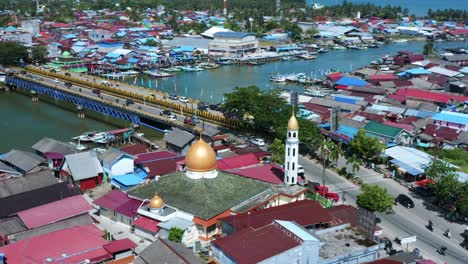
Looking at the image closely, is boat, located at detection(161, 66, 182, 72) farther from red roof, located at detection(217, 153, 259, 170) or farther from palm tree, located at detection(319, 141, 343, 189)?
red roof, located at detection(217, 153, 259, 170)

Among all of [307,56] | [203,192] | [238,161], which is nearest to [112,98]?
[238,161]

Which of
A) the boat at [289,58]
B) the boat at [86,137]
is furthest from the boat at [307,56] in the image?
the boat at [86,137]

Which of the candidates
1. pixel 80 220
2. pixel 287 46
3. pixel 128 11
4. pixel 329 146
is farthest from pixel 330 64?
pixel 128 11

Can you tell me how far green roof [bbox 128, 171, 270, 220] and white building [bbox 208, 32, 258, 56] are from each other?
46197mm

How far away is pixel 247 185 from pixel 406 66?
39238 millimetres

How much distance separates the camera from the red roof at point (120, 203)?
856 inches

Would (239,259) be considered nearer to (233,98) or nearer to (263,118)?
(263,118)

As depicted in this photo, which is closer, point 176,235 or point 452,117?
point 176,235


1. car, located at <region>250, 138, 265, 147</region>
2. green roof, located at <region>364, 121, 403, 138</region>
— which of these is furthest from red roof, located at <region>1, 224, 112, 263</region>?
green roof, located at <region>364, 121, 403, 138</region>

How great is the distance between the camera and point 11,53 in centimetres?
5419

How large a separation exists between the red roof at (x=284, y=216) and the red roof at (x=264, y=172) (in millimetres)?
3980

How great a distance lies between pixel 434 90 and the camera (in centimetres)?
4616

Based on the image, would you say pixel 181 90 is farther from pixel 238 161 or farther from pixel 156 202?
pixel 156 202

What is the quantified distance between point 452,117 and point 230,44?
37554mm
